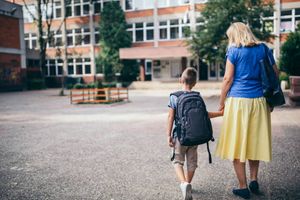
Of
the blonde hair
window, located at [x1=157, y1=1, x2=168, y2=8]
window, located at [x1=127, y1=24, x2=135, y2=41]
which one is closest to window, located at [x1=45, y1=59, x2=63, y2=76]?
window, located at [x1=127, y1=24, x2=135, y2=41]

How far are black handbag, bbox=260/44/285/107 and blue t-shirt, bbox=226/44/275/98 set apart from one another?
0.06m

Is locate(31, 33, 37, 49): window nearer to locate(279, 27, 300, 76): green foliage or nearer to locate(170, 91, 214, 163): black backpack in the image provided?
locate(279, 27, 300, 76): green foliage

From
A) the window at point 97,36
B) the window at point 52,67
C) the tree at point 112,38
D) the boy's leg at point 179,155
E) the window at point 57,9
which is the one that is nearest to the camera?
the boy's leg at point 179,155

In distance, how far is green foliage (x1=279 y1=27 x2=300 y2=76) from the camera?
1321cm

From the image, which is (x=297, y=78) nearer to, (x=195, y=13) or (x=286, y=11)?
(x=286, y=11)

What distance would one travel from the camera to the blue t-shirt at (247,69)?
3656 mm

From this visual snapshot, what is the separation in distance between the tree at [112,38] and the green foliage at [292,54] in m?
25.3

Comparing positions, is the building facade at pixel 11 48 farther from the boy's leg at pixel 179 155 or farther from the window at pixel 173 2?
the boy's leg at pixel 179 155

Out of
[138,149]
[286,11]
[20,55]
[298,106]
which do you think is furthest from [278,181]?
[20,55]

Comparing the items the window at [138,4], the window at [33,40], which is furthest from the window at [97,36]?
the window at [33,40]

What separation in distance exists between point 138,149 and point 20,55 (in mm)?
32473

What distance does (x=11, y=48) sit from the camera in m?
33.6

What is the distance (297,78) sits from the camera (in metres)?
12.1

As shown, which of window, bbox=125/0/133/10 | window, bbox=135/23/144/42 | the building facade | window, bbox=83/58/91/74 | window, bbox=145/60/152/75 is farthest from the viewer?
window, bbox=83/58/91/74
